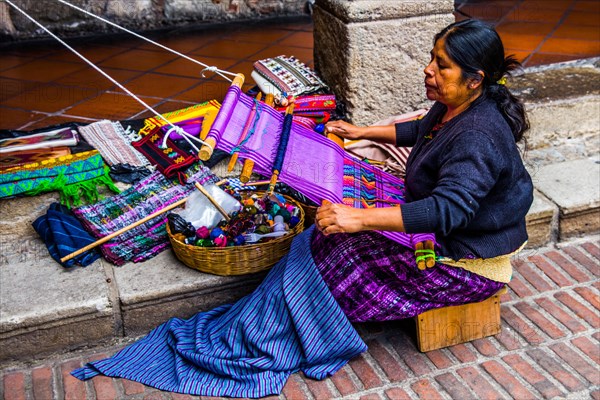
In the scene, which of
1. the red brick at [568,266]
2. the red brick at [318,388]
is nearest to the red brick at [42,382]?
the red brick at [318,388]

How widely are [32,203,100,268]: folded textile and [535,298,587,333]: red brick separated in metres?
2.05

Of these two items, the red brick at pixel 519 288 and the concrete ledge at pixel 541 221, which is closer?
the red brick at pixel 519 288

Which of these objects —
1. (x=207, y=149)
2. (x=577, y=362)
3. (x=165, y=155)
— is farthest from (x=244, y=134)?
(x=577, y=362)

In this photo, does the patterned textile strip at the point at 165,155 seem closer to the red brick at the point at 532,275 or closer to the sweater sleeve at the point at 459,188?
the sweater sleeve at the point at 459,188

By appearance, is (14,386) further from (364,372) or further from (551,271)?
(551,271)

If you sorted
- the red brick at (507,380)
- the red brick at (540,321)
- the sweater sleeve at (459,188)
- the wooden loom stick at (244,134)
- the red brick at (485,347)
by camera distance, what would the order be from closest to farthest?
the sweater sleeve at (459,188) < the wooden loom stick at (244,134) < the red brick at (507,380) < the red brick at (485,347) < the red brick at (540,321)

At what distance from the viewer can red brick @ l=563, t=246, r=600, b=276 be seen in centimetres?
355

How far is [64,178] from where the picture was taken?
3.46 meters

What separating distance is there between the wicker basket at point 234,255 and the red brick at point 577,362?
122cm

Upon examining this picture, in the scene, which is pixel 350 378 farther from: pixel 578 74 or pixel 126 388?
pixel 578 74

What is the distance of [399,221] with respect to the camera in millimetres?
2457

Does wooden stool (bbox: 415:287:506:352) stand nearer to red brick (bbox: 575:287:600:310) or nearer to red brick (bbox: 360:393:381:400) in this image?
red brick (bbox: 360:393:381:400)

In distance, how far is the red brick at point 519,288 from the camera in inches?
133

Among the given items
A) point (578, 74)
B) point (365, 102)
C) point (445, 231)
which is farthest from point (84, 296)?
point (578, 74)
